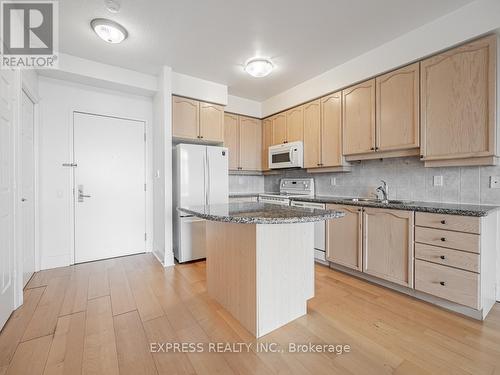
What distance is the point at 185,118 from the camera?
3.37m

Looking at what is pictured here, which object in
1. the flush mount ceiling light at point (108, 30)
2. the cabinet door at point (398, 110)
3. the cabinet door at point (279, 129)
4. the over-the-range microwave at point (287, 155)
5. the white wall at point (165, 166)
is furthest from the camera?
the cabinet door at point (279, 129)

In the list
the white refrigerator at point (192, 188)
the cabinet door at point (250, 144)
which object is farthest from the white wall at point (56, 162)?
the cabinet door at point (250, 144)

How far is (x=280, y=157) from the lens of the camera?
157 inches

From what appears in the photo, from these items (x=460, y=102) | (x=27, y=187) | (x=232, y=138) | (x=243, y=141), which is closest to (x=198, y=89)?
(x=232, y=138)

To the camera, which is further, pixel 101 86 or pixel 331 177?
pixel 331 177

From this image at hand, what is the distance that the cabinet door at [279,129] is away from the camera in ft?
13.3

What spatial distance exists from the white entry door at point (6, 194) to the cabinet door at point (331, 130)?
3344 mm

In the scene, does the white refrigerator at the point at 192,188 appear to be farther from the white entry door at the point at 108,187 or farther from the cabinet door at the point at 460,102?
the cabinet door at the point at 460,102

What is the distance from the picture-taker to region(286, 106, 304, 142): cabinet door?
12.1 ft

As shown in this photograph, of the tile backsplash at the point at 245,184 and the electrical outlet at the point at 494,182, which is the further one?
the tile backsplash at the point at 245,184

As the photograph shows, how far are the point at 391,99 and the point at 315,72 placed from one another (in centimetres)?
117

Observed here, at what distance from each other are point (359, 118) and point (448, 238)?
5.28ft

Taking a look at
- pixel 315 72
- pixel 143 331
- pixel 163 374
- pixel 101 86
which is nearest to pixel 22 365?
pixel 143 331

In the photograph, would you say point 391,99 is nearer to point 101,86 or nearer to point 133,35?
point 133,35
